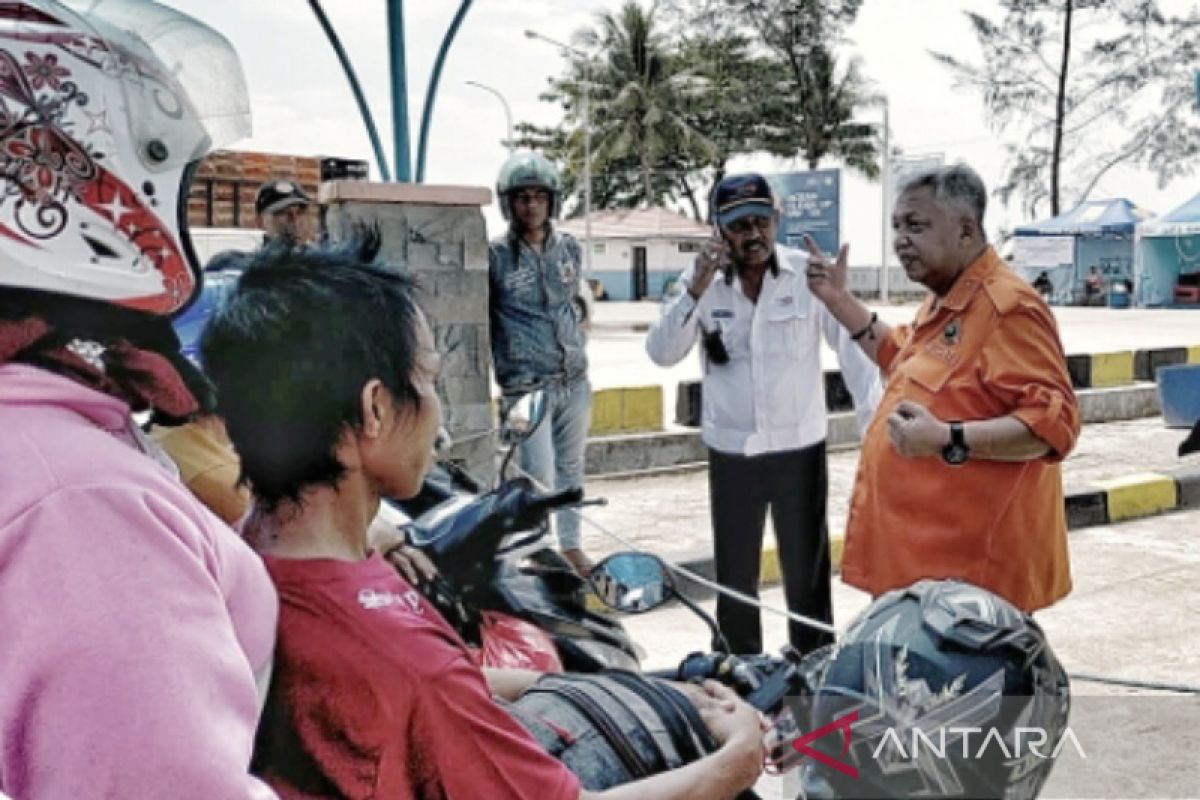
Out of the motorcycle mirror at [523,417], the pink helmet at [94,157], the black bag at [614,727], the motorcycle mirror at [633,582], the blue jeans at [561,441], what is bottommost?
the blue jeans at [561,441]

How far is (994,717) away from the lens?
1154 mm

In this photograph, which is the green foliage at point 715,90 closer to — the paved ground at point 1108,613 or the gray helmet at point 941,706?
the paved ground at point 1108,613

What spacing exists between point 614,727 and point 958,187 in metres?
1.71

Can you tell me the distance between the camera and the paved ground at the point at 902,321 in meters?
12.8

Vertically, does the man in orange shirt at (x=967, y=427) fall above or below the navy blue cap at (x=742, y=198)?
below

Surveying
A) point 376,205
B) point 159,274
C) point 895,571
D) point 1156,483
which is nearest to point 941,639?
point 159,274

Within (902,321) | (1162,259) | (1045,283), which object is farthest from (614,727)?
(1045,283)

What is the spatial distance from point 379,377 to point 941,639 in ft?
1.94

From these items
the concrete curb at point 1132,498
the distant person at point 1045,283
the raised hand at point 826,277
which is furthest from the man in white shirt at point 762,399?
the distant person at point 1045,283

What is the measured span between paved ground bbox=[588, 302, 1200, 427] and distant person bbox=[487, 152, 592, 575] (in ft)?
11.6

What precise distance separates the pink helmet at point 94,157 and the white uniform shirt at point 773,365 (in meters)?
2.54

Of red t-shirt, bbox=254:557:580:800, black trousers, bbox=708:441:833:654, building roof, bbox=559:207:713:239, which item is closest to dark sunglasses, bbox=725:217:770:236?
black trousers, bbox=708:441:833:654

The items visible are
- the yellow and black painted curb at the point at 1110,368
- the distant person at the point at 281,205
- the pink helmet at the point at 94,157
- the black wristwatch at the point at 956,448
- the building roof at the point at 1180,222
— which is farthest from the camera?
the building roof at the point at 1180,222

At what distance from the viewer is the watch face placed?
2.55 m
